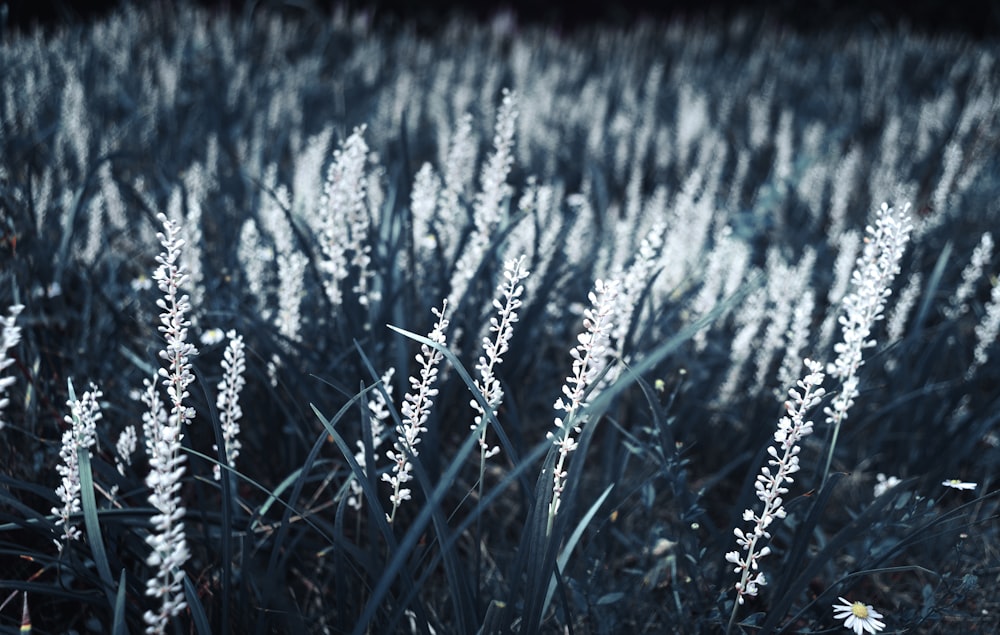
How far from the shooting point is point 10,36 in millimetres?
4430

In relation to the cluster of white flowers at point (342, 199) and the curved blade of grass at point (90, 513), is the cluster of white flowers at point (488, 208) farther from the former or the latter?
the curved blade of grass at point (90, 513)

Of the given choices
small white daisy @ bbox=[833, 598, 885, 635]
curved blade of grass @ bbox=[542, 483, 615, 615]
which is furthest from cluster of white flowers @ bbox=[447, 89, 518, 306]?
small white daisy @ bbox=[833, 598, 885, 635]

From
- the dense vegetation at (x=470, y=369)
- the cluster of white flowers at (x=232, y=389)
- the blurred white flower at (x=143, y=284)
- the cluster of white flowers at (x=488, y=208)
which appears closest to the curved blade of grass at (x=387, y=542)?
the dense vegetation at (x=470, y=369)

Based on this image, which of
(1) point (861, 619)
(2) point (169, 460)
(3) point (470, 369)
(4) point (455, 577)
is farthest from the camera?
(3) point (470, 369)

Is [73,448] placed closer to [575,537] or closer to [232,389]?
[232,389]

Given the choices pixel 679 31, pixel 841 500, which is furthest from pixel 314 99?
pixel 679 31

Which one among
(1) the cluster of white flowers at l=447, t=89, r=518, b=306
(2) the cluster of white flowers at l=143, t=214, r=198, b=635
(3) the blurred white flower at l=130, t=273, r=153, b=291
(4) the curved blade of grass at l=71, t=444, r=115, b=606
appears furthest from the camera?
(3) the blurred white flower at l=130, t=273, r=153, b=291

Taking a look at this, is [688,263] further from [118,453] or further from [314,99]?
[314,99]

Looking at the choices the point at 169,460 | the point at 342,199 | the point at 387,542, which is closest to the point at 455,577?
the point at 387,542

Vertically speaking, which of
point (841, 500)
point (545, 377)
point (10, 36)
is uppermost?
point (10, 36)

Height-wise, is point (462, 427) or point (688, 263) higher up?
point (688, 263)

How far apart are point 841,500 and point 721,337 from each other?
715 mm

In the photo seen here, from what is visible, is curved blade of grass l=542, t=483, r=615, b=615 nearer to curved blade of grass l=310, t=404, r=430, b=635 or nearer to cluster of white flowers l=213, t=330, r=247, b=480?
curved blade of grass l=310, t=404, r=430, b=635

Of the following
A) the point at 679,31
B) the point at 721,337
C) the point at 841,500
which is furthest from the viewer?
the point at 679,31
